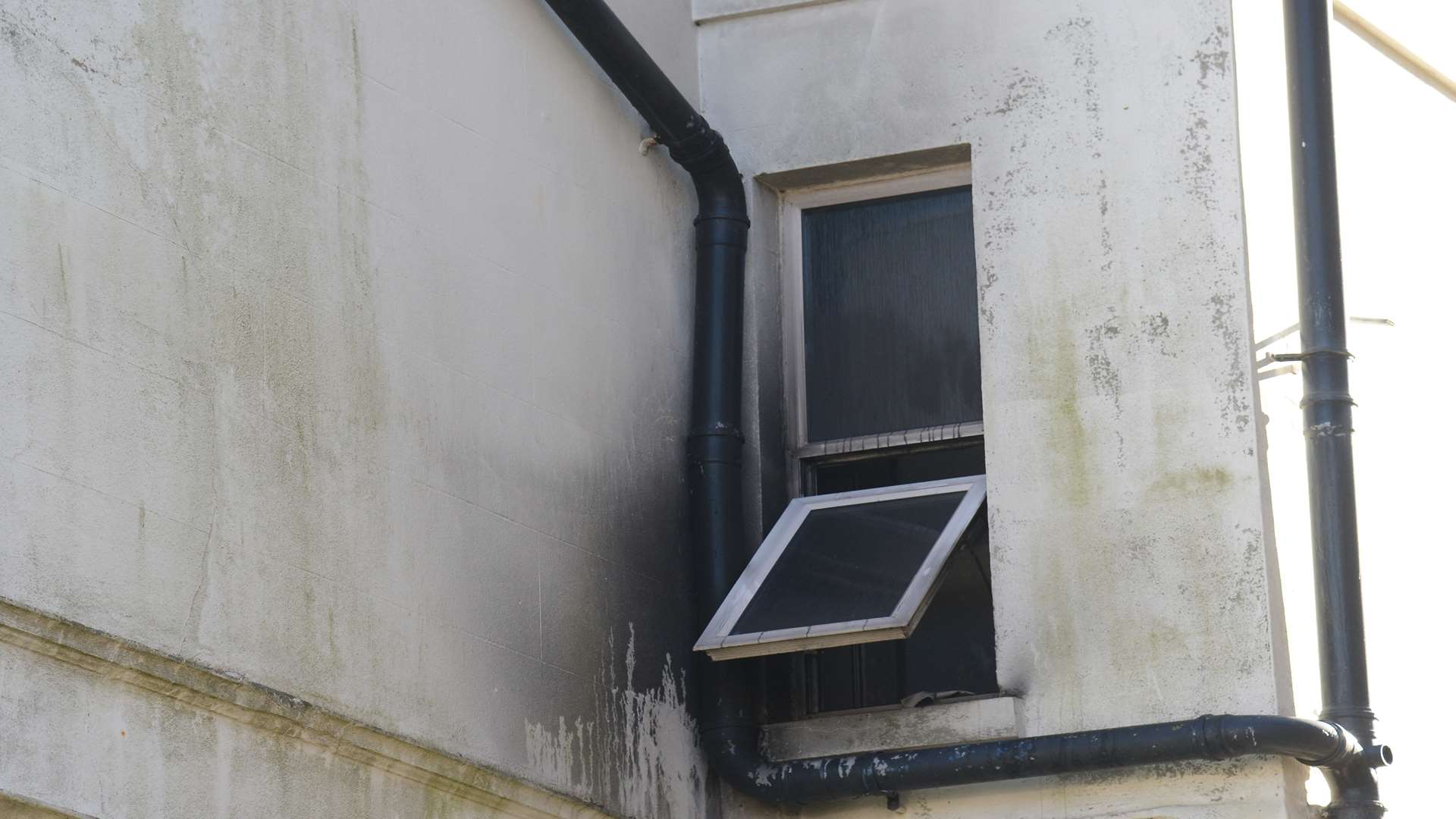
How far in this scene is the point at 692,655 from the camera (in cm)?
920

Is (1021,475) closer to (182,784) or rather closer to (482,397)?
(482,397)

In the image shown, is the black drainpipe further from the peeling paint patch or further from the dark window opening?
the dark window opening

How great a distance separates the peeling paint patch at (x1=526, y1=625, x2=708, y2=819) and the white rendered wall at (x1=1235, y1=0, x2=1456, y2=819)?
2.45 meters

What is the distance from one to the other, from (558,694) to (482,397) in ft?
3.79

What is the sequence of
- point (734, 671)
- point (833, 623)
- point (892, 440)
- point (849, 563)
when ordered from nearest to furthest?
point (833, 623)
point (849, 563)
point (734, 671)
point (892, 440)

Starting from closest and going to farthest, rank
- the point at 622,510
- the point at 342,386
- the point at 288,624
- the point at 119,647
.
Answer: the point at 119,647 < the point at 288,624 < the point at 342,386 < the point at 622,510

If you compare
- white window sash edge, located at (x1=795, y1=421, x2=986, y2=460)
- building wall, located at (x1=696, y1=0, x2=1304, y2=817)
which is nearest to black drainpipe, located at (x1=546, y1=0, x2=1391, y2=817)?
building wall, located at (x1=696, y1=0, x2=1304, y2=817)

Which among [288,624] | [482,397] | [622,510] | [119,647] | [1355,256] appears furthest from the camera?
[1355,256]

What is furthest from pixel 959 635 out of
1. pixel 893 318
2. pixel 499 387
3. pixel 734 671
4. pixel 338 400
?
pixel 338 400

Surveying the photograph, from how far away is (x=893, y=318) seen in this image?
9758 millimetres

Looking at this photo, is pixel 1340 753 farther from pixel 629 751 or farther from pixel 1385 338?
pixel 629 751

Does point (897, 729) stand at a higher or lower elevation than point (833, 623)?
lower

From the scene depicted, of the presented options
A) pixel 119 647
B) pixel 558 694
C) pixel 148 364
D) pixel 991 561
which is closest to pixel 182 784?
pixel 119 647

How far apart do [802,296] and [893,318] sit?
0.46 metres
